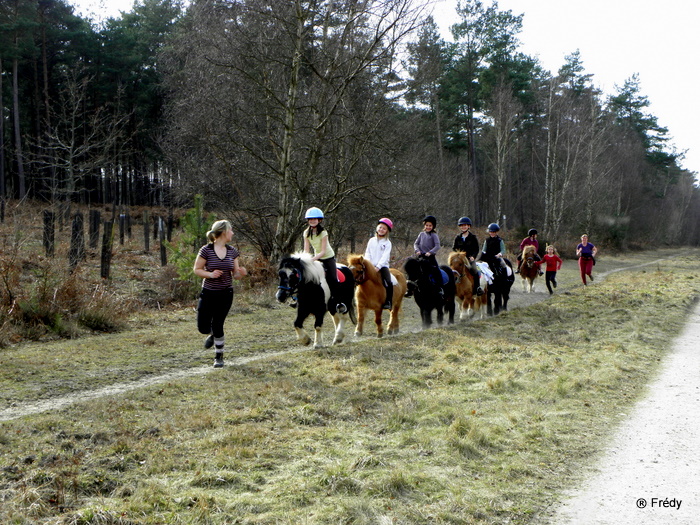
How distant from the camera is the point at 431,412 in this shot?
6.34 meters

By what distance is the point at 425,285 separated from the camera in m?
12.0

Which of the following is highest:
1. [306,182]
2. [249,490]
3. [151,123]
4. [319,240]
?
[151,123]

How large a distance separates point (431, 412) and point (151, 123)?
4072cm

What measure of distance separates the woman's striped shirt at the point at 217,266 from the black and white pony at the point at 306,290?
820mm

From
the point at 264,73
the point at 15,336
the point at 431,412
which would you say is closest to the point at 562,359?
the point at 431,412

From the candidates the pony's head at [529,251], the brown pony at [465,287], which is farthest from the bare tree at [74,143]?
the pony's head at [529,251]

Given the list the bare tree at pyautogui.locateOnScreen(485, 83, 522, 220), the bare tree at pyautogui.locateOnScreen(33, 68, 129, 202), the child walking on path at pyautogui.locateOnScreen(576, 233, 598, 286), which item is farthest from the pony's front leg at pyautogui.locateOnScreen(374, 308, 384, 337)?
the bare tree at pyautogui.locateOnScreen(485, 83, 522, 220)

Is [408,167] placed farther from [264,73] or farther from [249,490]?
[249,490]

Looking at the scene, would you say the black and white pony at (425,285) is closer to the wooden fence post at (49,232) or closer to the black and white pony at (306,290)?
the black and white pony at (306,290)

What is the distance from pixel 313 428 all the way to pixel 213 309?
304 cm

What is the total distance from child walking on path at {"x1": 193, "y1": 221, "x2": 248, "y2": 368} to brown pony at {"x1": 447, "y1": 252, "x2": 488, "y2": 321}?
243 inches

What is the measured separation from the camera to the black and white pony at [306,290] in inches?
346

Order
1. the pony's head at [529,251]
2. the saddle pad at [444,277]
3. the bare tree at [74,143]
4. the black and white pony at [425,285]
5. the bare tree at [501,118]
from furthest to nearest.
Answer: the bare tree at [501,118]
the bare tree at [74,143]
the pony's head at [529,251]
the saddle pad at [444,277]
the black and white pony at [425,285]

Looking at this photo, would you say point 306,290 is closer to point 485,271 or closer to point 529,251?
point 485,271
